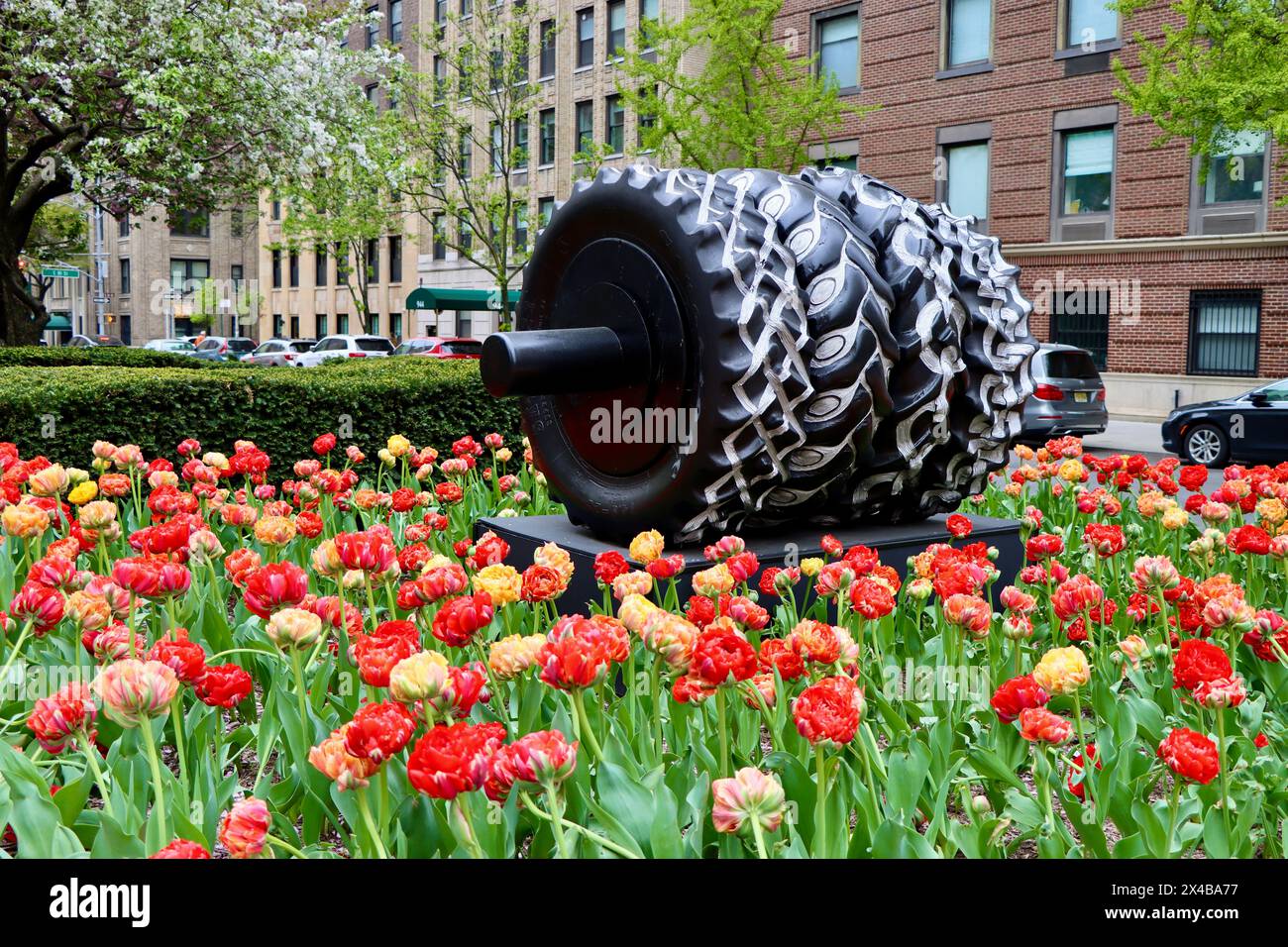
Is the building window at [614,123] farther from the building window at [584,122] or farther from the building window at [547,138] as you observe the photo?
the building window at [547,138]

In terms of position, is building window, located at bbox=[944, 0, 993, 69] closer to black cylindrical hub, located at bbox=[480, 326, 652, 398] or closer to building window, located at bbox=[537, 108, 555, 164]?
building window, located at bbox=[537, 108, 555, 164]

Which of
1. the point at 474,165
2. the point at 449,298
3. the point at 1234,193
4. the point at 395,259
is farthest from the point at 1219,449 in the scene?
the point at 395,259

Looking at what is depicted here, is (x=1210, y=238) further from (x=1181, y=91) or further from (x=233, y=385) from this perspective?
(x=233, y=385)

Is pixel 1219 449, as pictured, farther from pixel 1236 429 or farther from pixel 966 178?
pixel 966 178

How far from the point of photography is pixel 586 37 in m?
37.8

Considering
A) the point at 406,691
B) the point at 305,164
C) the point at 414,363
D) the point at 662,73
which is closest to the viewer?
the point at 406,691

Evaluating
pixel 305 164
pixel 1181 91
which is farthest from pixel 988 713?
pixel 305 164

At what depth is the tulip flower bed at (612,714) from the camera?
2176mm

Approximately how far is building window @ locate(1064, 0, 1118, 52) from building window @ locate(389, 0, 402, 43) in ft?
94.5

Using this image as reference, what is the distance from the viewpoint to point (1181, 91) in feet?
58.7

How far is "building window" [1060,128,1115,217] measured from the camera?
2448 cm

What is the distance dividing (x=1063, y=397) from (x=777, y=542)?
14.4 m

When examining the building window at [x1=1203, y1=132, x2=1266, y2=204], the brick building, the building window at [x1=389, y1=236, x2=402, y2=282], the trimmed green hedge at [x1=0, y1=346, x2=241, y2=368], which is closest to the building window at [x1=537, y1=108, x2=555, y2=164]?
the building window at [x1=389, y1=236, x2=402, y2=282]

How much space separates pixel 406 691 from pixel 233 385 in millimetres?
7314
